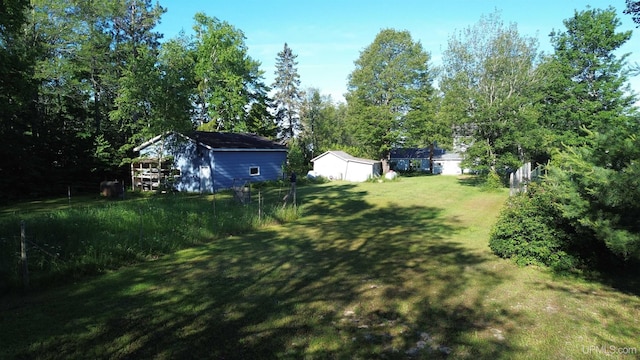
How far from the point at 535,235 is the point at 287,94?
47.2 meters

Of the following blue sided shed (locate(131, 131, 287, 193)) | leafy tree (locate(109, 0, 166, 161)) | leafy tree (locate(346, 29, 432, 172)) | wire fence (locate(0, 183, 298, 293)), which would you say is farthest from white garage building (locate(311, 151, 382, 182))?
wire fence (locate(0, 183, 298, 293))

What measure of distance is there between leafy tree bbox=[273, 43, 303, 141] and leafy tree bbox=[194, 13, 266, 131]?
1116 centimetres

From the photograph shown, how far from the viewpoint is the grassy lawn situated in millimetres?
4555

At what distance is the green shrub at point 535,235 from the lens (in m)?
8.15

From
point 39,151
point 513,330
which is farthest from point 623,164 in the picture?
point 39,151

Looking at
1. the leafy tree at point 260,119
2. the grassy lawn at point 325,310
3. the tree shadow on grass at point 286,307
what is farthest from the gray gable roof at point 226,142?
the grassy lawn at point 325,310

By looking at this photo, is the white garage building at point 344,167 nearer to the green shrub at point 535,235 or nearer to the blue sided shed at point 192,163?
the blue sided shed at point 192,163

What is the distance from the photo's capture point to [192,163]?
84.9ft

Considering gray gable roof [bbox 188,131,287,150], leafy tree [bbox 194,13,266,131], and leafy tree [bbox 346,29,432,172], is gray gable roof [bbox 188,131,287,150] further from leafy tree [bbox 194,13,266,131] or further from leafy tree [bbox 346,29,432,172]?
leafy tree [bbox 346,29,432,172]

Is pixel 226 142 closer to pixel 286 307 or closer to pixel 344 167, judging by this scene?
pixel 344 167

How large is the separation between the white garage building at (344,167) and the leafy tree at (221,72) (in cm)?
987

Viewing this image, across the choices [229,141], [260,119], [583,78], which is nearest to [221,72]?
[260,119]

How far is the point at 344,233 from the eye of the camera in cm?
1216

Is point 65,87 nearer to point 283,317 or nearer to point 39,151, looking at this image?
point 39,151
